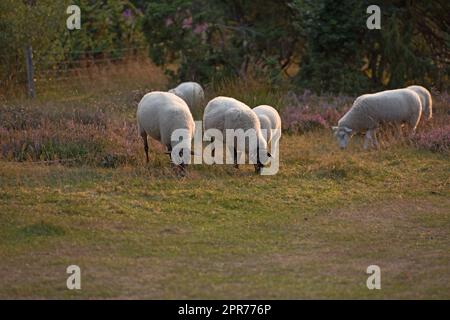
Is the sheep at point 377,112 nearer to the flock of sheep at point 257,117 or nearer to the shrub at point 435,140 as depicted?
the flock of sheep at point 257,117

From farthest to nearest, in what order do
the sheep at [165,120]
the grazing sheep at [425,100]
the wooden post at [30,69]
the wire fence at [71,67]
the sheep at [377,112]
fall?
1. the wire fence at [71,67]
2. the wooden post at [30,69]
3. the grazing sheep at [425,100]
4. the sheep at [377,112]
5. the sheep at [165,120]

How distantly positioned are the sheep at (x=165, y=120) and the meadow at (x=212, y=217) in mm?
433

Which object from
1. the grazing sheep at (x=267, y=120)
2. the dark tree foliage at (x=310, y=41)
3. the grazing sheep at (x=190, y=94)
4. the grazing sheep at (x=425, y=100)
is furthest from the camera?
the dark tree foliage at (x=310, y=41)

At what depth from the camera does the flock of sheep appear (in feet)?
41.0

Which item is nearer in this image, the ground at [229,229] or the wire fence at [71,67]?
the ground at [229,229]

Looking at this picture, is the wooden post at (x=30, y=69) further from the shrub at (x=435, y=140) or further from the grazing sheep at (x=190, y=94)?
the shrub at (x=435, y=140)

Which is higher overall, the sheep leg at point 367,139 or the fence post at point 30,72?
the fence post at point 30,72

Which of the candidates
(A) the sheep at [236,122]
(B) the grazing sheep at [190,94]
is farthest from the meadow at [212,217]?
(B) the grazing sheep at [190,94]

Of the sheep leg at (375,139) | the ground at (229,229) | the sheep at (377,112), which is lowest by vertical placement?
the ground at (229,229)

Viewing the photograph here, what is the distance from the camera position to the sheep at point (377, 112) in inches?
605

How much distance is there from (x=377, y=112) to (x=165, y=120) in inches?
188

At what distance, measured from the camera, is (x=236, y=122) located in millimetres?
12836

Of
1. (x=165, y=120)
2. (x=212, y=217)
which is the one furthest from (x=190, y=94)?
(x=212, y=217)
